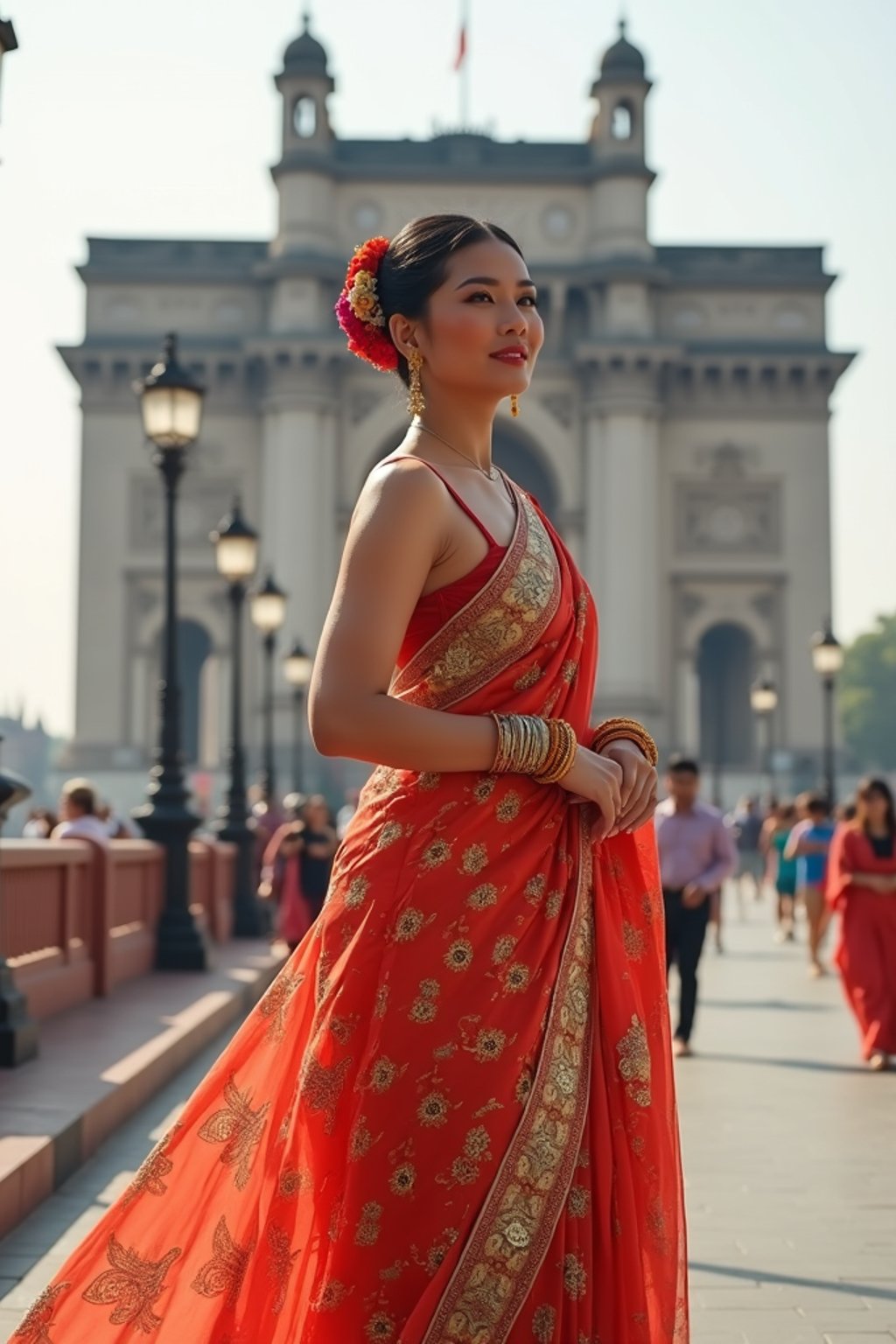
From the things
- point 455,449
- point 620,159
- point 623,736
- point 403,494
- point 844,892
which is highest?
point 620,159

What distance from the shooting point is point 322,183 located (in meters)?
51.4

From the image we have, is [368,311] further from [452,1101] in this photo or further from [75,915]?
[75,915]

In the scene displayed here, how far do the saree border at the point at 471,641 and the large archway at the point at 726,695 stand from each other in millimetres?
48343

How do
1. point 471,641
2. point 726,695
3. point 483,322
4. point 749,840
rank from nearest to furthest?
point 471,641 < point 483,322 < point 749,840 < point 726,695

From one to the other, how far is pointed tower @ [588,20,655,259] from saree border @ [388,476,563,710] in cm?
4929

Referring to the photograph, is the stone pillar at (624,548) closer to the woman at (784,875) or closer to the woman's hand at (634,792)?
the woman at (784,875)

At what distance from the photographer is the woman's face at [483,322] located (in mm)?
3332

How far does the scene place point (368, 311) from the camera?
350 centimetres

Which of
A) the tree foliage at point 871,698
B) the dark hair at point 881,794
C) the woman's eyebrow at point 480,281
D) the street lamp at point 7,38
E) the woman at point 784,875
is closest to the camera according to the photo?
the woman's eyebrow at point 480,281

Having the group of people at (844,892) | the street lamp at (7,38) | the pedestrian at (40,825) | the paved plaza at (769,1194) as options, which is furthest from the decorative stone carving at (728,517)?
the street lamp at (7,38)

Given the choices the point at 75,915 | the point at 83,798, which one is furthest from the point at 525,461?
the point at 75,915

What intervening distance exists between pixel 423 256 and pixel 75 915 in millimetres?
8751

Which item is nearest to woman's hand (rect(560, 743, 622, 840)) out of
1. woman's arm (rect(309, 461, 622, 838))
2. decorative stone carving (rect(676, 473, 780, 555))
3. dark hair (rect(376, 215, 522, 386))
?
woman's arm (rect(309, 461, 622, 838))

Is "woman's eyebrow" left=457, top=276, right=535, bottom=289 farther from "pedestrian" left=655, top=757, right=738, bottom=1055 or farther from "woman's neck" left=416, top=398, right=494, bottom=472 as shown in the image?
"pedestrian" left=655, top=757, right=738, bottom=1055
